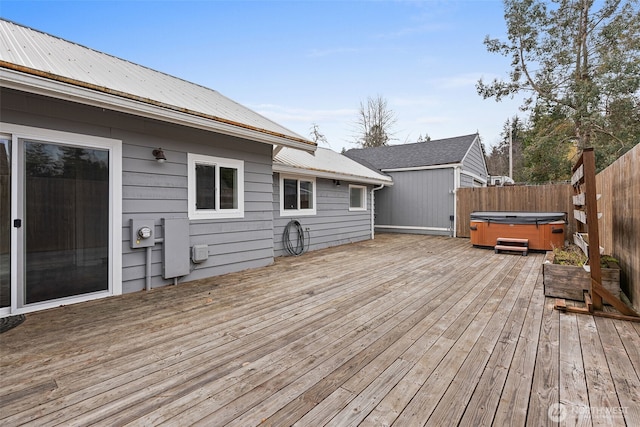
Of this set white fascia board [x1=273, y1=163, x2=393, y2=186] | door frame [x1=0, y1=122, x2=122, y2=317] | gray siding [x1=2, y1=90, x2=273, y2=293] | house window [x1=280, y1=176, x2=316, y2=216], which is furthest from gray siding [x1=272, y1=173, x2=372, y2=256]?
door frame [x1=0, y1=122, x2=122, y2=317]

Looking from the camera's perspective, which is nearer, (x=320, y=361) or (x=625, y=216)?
(x=320, y=361)

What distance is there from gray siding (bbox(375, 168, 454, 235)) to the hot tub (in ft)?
8.39

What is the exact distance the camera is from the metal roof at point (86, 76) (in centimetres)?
265

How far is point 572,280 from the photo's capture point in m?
3.43

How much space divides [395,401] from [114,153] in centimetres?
394

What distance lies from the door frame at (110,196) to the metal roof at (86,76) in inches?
22.4

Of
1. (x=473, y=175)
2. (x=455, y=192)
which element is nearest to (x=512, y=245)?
(x=455, y=192)

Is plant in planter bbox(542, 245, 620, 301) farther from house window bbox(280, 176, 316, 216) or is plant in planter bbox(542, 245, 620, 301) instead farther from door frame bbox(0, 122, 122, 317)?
door frame bbox(0, 122, 122, 317)

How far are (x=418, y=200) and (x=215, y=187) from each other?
8.07 m

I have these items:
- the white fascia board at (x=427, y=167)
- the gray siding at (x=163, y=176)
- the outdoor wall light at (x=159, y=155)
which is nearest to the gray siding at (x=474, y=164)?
the white fascia board at (x=427, y=167)

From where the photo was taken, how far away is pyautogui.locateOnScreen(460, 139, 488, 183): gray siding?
1053 centimetres

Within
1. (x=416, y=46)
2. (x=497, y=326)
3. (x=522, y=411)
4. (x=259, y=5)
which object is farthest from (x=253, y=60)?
(x=522, y=411)

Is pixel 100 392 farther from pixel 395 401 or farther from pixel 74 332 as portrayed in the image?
pixel 395 401

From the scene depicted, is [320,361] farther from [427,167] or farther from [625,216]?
[427,167]
